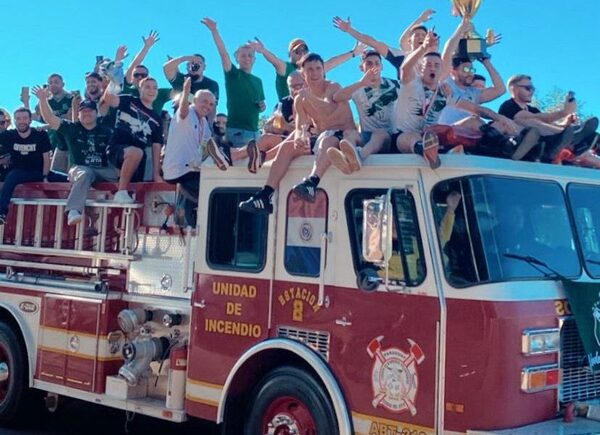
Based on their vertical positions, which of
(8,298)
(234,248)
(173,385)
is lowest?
(173,385)

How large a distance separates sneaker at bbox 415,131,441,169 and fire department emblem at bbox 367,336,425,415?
1092 mm

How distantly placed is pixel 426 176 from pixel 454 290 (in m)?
0.74

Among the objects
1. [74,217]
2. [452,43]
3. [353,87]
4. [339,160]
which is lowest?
[74,217]

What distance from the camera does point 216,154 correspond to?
6223mm

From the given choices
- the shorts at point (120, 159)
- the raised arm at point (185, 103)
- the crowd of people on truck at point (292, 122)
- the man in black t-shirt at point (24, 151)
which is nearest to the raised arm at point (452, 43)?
the crowd of people on truck at point (292, 122)

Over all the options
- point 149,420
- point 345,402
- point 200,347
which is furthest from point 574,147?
point 149,420

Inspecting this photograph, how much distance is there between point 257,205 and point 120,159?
2.34 meters

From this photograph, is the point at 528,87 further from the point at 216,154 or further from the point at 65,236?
the point at 65,236

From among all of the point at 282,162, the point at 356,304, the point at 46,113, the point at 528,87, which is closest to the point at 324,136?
the point at 282,162

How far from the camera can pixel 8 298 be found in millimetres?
7984

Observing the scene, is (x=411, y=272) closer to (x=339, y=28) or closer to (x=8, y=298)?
(x=339, y=28)

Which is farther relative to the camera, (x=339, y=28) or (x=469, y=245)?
(x=339, y=28)

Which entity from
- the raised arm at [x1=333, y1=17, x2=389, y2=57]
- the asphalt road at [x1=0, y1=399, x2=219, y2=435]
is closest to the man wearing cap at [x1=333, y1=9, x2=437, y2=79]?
the raised arm at [x1=333, y1=17, x2=389, y2=57]

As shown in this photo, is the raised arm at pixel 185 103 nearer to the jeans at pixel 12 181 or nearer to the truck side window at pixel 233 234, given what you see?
the truck side window at pixel 233 234
